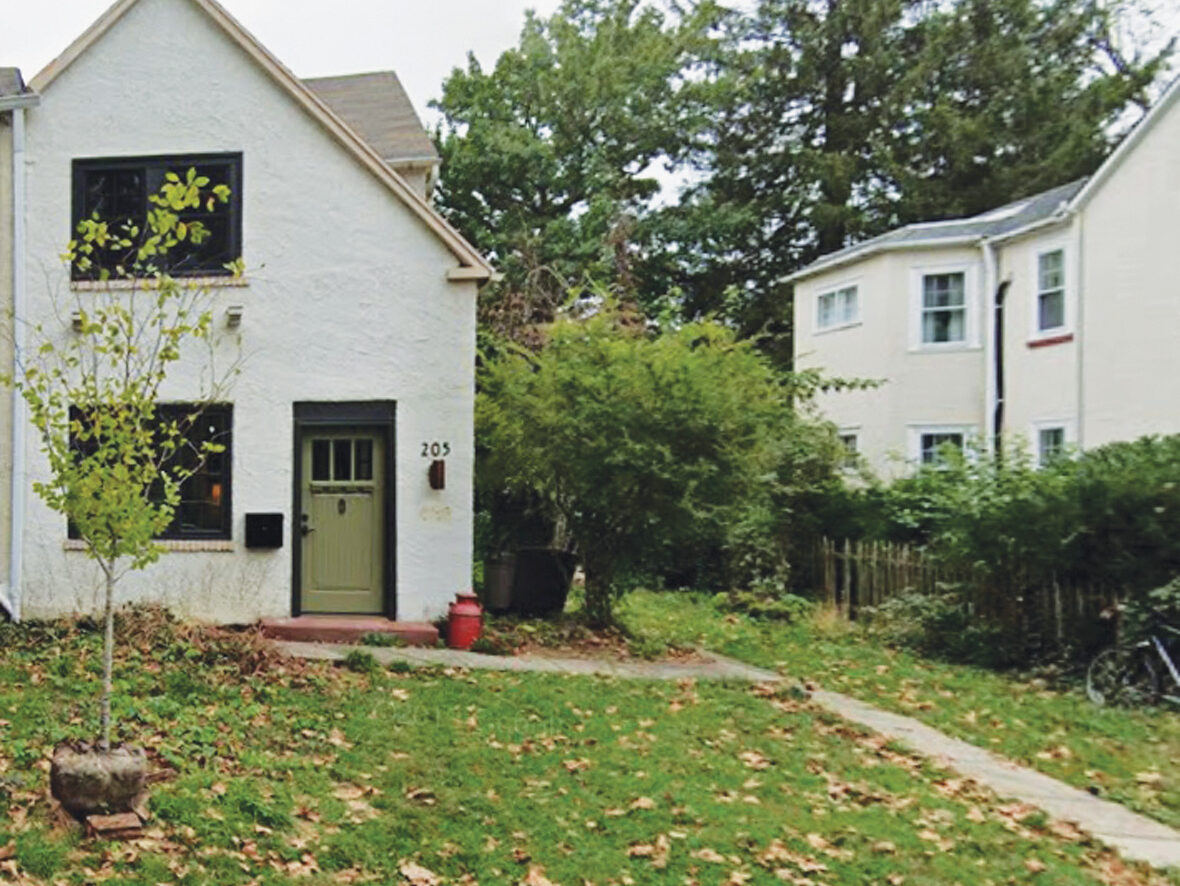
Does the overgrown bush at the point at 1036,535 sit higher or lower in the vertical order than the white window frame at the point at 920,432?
lower

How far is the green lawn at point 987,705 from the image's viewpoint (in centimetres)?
764

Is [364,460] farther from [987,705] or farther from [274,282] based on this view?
[987,705]

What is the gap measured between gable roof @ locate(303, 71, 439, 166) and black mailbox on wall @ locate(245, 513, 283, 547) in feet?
16.8

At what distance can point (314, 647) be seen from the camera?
10.7m

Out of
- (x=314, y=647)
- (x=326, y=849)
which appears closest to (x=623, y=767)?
(x=326, y=849)

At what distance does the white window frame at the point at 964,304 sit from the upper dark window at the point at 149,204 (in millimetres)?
13175

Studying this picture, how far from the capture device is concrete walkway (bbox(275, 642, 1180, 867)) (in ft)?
20.9

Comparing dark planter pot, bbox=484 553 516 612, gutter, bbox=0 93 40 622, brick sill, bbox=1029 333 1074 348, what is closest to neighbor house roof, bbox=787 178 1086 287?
brick sill, bbox=1029 333 1074 348

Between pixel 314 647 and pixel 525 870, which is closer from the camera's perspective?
pixel 525 870

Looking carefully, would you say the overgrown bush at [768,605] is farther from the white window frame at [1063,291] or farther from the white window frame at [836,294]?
the white window frame at [836,294]

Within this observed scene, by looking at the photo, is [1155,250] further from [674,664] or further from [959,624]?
[674,664]

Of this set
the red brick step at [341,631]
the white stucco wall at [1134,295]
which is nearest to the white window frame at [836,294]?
the white stucco wall at [1134,295]

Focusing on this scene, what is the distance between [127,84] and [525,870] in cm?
1026

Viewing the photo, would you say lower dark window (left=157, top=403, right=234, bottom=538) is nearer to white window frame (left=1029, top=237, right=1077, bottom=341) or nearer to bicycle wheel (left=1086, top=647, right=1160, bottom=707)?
bicycle wheel (left=1086, top=647, right=1160, bottom=707)
